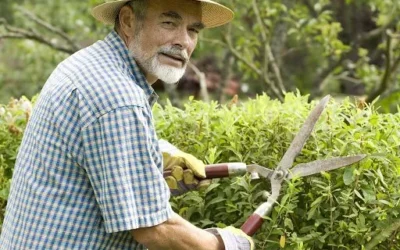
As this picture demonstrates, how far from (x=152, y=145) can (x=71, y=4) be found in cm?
696

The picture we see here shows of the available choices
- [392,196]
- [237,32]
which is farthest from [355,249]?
[237,32]

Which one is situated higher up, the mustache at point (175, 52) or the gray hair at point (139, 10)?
the gray hair at point (139, 10)

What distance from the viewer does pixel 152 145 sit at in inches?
96.0

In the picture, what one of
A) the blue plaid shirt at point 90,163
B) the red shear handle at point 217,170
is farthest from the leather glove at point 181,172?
the blue plaid shirt at point 90,163

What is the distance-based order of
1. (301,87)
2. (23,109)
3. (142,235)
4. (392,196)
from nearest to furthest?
(142,235) → (392,196) → (23,109) → (301,87)

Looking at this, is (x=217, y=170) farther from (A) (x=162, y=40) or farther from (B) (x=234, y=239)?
(A) (x=162, y=40)

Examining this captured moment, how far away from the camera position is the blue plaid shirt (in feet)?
7.79

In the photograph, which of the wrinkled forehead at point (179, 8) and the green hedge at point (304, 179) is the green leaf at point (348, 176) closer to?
the green hedge at point (304, 179)

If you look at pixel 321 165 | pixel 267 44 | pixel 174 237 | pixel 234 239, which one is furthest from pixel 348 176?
pixel 267 44

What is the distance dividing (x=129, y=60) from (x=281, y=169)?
71 cm

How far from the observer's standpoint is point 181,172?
2957 millimetres

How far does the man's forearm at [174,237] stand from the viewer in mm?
2441

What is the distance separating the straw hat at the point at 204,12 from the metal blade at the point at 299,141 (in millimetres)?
512

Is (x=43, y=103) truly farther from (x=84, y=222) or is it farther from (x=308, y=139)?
(x=308, y=139)
